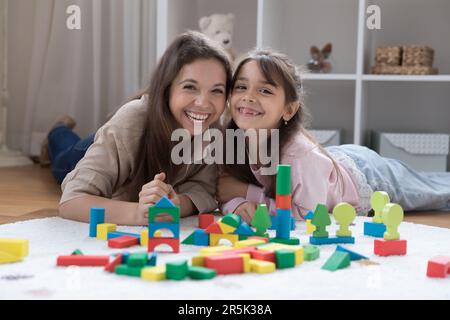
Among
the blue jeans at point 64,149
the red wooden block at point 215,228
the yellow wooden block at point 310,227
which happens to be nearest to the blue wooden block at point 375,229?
the yellow wooden block at point 310,227

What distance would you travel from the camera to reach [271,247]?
98 centimetres

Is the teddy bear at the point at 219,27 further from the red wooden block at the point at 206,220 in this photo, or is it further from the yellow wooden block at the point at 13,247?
the yellow wooden block at the point at 13,247

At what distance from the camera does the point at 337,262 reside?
938 mm

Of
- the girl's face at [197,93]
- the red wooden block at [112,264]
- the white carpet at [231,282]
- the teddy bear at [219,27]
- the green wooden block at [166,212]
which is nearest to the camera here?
the white carpet at [231,282]

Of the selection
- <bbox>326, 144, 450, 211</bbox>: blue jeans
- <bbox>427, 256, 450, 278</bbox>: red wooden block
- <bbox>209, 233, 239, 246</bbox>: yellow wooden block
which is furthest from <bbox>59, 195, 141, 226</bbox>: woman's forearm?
<bbox>326, 144, 450, 211</bbox>: blue jeans

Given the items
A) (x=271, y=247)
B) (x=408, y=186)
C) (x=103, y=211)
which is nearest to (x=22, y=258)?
(x=103, y=211)

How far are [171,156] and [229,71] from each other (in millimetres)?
229

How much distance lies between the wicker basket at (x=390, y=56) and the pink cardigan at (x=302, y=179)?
91 centimetres

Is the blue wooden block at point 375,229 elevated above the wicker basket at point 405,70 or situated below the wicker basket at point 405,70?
below

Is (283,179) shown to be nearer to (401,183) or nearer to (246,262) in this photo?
(246,262)

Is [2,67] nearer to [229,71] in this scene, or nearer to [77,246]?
[229,71]

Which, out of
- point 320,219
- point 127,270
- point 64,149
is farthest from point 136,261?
point 64,149

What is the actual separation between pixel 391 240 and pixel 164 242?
372 millimetres

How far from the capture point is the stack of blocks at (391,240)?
1045 mm
